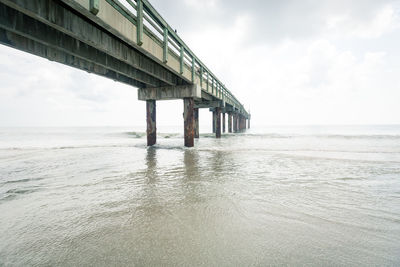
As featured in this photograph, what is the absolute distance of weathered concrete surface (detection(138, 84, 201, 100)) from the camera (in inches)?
521

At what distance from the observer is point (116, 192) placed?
4.08 meters

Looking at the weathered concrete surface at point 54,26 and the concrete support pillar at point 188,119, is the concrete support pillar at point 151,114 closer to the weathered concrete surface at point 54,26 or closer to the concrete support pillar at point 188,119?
the concrete support pillar at point 188,119

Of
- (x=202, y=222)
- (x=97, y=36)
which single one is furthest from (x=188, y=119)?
(x=202, y=222)

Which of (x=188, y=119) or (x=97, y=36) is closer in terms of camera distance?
(x=97, y=36)

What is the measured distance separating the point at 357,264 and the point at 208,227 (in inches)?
66.7

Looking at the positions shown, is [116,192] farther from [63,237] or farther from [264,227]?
[264,227]

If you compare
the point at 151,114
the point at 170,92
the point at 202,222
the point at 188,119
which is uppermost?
the point at 170,92

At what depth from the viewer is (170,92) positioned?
13562 millimetres

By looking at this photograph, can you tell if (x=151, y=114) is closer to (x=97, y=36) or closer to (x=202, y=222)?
(x=97, y=36)

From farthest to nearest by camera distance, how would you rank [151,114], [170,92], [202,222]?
[151,114] → [170,92] → [202,222]

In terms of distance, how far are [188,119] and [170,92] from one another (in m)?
2.50

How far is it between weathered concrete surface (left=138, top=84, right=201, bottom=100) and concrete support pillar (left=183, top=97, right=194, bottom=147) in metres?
0.52

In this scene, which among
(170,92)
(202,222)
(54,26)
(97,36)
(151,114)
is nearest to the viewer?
(202,222)

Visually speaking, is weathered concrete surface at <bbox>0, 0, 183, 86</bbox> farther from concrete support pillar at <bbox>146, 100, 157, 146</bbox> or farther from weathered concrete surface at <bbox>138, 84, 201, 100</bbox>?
concrete support pillar at <bbox>146, 100, 157, 146</bbox>
